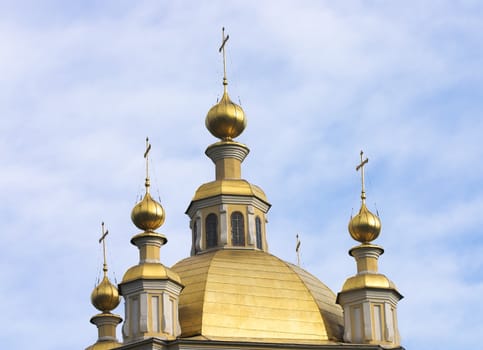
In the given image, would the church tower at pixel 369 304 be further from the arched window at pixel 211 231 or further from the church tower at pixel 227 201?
the arched window at pixel 211 231

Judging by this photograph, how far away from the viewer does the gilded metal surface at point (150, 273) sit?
149 feet

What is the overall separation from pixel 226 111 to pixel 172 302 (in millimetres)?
8154

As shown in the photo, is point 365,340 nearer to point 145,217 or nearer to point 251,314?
point 251,314

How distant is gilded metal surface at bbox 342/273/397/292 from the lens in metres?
46.3

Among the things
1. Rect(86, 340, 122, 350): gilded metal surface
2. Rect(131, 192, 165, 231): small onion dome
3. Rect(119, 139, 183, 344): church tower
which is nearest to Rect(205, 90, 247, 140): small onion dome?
Rect(131, 192, 165, 231): small onion dome

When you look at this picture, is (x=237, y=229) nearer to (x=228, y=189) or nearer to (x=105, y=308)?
(x=228, y=189)

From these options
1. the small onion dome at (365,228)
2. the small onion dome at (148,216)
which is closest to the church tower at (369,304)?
the small onion dome at (365,228)

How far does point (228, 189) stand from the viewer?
165 feet

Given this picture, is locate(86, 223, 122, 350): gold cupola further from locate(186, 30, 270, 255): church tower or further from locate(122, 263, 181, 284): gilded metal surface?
locate(122, 263, 181, 284): gilded metal surface

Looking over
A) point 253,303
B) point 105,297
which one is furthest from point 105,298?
point 253,303

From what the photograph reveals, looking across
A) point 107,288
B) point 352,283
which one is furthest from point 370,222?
point 107,288

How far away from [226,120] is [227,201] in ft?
8.76

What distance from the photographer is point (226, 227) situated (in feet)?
163

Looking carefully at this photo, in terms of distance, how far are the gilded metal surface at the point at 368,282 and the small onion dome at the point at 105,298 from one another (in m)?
8.17
